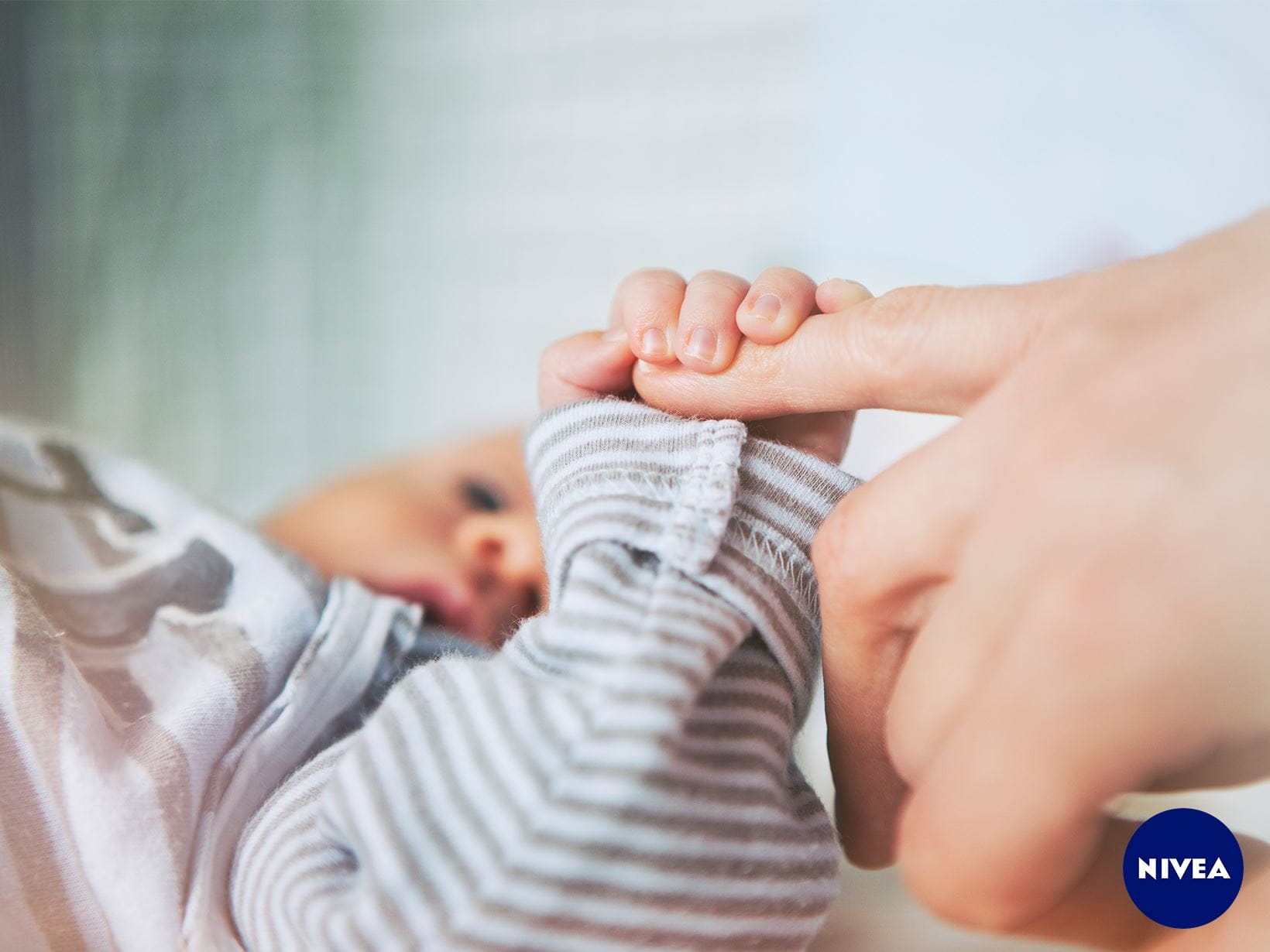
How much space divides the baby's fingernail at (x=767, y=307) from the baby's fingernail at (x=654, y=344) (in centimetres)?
4

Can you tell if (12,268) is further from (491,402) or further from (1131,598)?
(1131,598)

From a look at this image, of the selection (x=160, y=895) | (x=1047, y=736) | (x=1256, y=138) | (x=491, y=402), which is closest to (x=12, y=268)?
(x=491, y=402)

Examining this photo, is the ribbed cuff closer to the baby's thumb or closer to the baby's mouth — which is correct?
the baby's thumb

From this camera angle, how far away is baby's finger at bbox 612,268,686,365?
0.37 meters

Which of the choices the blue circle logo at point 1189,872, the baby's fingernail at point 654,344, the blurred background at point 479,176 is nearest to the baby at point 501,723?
the baby's fingernail at point 654,344

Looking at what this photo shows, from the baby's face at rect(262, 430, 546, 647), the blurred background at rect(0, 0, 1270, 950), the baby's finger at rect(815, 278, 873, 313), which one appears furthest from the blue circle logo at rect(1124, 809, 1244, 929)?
the blurred background at rect(0, 0, 1270, 950)

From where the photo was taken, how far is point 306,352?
3.60 ft

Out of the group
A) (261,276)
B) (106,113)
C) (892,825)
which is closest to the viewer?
(892,825)

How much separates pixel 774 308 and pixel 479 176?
0.86 metres

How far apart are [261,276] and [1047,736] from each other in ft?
3.38

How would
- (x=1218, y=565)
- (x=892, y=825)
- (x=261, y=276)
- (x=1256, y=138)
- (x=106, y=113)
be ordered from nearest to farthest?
(x=1218, y=565)
(x=892, y=825)
(x=1256, y=138)
(x=106, y=113)
(x=261, y=276)

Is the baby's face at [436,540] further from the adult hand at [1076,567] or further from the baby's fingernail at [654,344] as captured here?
the adult hand at [1076,567]

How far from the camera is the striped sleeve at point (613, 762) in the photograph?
0.27 m

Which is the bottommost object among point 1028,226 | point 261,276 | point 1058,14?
point 261,276
